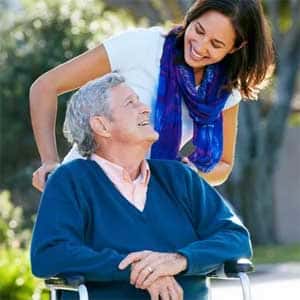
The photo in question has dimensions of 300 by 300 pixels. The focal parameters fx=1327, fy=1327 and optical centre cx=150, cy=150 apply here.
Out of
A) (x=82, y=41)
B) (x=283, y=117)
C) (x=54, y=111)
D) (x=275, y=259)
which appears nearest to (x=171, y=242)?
(x=54, y=111)

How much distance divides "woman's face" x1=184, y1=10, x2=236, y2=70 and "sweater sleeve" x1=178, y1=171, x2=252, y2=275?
0.45 metres

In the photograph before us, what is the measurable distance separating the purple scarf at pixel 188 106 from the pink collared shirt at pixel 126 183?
0.31 metres

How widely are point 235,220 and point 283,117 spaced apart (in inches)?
582

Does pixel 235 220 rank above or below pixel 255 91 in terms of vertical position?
below

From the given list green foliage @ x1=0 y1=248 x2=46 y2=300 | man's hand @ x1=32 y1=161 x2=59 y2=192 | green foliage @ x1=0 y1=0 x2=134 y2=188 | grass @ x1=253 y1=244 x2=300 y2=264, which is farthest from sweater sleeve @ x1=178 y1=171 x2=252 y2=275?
grass @ x1=253 y1=244 x2=300 y2=264

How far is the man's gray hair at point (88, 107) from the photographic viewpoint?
4492 millimetres

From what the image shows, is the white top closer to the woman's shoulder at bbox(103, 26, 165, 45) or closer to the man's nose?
the woman's shoulder at bbox(103, 26, 165, 45)

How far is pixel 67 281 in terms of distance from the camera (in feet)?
13.8

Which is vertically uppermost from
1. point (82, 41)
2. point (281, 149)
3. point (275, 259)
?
point (82, 41)

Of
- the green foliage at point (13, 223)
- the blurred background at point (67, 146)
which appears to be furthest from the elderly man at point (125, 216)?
the green foliage at point (13, 223)

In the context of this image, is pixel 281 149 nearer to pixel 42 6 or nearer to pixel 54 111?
pixel 42 6

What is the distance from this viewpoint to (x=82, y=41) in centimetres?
1577

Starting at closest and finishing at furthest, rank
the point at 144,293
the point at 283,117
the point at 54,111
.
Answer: the point at 144,293 < the point at 54,111 < the point at 283,117

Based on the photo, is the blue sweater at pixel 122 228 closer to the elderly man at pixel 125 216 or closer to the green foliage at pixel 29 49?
the elderly man at pixel 125 216
